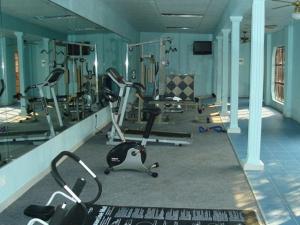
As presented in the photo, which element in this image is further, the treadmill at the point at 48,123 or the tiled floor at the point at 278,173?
the treadmill at the point at 48,123

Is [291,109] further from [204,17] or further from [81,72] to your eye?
[81,72]

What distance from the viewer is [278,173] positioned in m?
5.00

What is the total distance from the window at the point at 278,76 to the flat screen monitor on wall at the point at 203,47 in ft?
11.5

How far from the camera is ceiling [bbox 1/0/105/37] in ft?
14.4

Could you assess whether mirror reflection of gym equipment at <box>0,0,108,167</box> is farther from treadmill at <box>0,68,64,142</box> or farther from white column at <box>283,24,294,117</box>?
white column at <box>283,24,294,117</box>

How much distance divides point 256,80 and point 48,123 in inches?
115

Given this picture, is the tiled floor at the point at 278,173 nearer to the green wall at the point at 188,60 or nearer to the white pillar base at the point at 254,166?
the white pillar base at the point at 254,166

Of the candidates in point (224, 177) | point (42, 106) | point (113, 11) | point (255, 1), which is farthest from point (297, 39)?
point (42, 106)

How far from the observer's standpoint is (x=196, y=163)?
18.4ft

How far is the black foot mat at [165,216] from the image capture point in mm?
3482

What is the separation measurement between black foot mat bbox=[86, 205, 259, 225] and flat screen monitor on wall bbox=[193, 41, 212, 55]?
41.2 ft

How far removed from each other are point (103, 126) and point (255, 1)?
487cm

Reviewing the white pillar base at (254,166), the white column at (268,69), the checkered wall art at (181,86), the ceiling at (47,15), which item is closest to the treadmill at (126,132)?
the ceiling at (47,15)

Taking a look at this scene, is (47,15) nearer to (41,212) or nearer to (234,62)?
(234,62)
